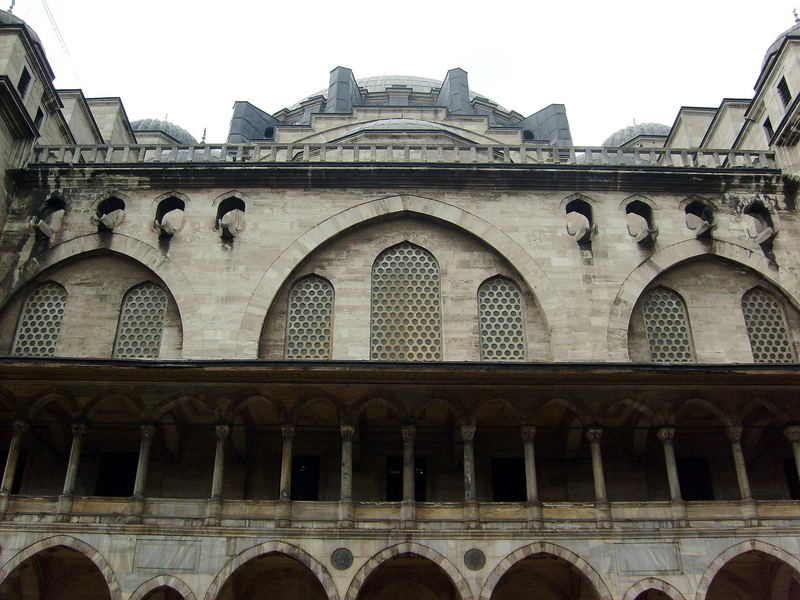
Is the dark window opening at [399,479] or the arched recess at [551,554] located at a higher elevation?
the dark window opening at [399,479]

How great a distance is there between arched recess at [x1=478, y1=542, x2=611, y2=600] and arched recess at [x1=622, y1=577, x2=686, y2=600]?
360mm

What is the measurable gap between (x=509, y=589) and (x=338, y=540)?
12.1ft

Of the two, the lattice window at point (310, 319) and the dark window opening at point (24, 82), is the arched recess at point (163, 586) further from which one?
the dark window opening at point (24, 82)

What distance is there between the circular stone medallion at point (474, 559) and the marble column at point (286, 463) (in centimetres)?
310

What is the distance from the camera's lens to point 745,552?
12.7m

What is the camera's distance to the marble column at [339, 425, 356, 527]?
42.3ft

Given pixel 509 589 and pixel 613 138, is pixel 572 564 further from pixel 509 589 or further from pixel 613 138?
pixel 613 138

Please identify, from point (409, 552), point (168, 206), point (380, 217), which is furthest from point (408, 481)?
point (168, 206)

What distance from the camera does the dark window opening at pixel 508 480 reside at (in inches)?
592

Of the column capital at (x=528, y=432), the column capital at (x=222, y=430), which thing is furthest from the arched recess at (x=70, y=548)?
the column capital at (x=528, y=432)

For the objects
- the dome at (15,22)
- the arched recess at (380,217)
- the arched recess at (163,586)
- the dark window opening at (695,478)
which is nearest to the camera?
the arched recess at (163,586)

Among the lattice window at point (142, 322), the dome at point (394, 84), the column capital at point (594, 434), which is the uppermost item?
the dome at point (394, 84)

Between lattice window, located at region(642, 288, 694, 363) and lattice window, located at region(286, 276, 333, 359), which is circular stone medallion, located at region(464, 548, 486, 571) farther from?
lattice window, located at region(642, 288, 694, 363)

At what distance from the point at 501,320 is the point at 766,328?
18.1 ft
